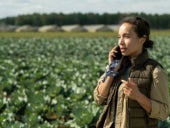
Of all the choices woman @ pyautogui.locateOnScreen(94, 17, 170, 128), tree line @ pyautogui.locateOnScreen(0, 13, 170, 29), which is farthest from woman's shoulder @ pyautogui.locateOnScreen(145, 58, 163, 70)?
tree line @ pyautogui.locateOnScreen(0, 13, 170, 29)

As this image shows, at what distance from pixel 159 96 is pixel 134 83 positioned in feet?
0.76

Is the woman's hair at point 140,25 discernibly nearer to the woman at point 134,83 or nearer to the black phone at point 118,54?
the woman at point 134,83

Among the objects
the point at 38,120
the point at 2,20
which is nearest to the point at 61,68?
the point at 38,120

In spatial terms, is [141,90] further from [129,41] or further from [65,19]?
[65,19]

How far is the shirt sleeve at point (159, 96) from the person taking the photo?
3391 mm

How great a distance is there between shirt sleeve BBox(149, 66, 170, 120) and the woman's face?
0.73 ft

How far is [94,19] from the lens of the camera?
115438 mm

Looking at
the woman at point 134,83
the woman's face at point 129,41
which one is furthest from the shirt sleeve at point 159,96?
the woman's face at point 129,41

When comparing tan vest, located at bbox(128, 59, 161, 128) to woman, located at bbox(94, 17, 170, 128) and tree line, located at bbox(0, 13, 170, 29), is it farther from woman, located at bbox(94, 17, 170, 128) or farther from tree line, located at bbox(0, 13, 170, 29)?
tree line, located at bbox(0, 13, 170, 29)

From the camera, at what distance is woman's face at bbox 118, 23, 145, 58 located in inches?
137

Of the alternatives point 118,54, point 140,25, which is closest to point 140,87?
point 118,54

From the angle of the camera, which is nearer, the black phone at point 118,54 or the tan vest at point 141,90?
the tan vest at point 141,90

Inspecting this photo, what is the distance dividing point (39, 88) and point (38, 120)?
436 cm

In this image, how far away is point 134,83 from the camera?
3.33m
